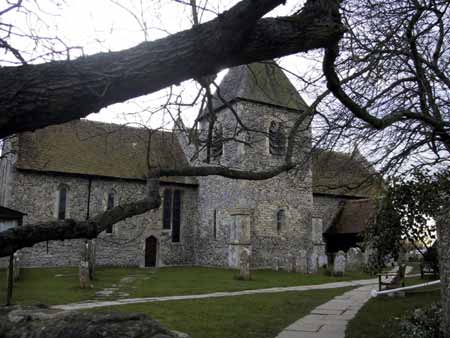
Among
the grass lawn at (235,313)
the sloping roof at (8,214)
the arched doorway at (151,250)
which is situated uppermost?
the sloping roof at (8,214)

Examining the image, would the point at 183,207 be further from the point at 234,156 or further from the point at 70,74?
the point at 70,74

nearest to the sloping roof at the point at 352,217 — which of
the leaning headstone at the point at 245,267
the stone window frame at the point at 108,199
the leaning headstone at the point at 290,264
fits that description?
the leaning headstone at the point at 290,264

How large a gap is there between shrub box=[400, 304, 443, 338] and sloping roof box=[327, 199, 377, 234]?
2130 centimetres

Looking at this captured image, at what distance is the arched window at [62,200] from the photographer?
2383 cm

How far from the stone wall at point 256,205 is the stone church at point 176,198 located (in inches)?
2.2

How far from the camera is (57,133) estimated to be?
25641 mm

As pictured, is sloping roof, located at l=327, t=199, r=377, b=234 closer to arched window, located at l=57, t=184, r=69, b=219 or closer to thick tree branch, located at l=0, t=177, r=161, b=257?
arched window, located at l=57, t=184, r=69, b=219

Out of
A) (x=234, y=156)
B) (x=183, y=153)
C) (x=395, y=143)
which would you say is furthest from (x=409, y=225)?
(x=183, y=153)

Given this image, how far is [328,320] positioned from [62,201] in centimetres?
1828

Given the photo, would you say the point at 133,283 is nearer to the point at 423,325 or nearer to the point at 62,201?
the point at 62,201

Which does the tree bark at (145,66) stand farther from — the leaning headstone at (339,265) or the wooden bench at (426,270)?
the leaning headstone at (339,265)

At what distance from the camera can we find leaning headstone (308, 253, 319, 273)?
969 inches

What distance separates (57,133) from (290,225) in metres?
14.0

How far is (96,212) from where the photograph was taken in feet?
81.4
